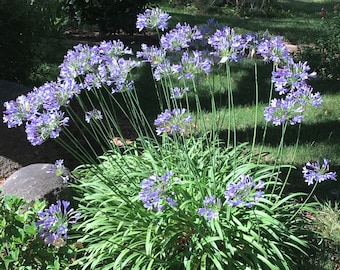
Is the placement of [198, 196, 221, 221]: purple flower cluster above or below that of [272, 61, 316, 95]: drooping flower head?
below

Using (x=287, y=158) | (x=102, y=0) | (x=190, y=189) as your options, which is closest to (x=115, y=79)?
(x=190, y=189)

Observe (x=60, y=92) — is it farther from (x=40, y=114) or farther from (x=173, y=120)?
(x=173, y=120)

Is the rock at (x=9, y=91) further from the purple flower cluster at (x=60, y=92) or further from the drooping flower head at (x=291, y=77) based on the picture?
the drooping flower head at (x=291, y=77)

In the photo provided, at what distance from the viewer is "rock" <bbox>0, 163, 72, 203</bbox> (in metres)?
3.80

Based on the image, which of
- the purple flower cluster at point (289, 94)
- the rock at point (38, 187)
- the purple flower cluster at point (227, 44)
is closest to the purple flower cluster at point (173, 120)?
the purple flower cluster at point (227, 44)

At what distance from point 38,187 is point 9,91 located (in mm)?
2067

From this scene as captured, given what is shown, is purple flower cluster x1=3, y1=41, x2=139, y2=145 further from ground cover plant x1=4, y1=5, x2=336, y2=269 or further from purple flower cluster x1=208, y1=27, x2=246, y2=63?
purple flower cluster x1=208, y1=27, x2=246, y2=63

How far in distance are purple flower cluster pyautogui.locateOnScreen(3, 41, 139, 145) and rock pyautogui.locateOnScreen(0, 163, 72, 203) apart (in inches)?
33.7

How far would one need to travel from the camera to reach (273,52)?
3.01 m

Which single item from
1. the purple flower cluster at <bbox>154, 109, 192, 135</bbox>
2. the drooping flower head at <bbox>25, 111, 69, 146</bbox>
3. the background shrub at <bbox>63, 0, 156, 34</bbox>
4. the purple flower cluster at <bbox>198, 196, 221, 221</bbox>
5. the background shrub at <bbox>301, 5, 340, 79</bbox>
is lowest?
the background shrub at <bbox>301, 5, 340, 79</bbox>

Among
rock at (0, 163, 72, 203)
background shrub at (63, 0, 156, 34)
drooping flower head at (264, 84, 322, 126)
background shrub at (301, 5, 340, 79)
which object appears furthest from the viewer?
background shrub at (63, 0, 156, 34)

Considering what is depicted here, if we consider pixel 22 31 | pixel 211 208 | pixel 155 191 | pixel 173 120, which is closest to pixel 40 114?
pixel 155 191

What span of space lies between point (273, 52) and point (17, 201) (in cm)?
171

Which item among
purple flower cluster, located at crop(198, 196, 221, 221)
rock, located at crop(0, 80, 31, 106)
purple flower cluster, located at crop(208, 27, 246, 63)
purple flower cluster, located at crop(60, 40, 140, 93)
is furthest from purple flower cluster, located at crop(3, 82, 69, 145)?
rock, located at crop(0, 80, 31, 106)
